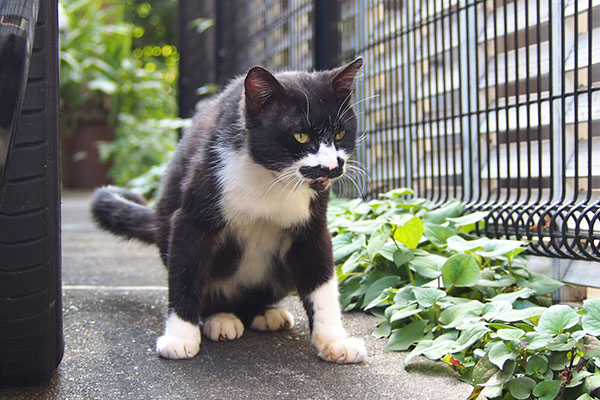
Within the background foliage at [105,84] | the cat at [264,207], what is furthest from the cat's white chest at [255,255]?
the background foliage at [105,84]

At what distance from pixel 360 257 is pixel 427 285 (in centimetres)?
32

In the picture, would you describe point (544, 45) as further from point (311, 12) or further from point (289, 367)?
point (311, 12)

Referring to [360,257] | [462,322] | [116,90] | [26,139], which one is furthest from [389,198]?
[116,90]

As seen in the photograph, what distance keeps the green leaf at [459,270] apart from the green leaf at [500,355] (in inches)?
17.4

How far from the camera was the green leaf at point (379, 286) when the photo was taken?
1.99 metres

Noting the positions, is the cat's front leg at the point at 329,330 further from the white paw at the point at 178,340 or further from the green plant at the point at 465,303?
the white paw at the point at 178,340

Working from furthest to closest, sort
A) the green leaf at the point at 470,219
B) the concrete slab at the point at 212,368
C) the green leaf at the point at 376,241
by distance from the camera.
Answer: the green leaf at the point at 470,219 < the green leaf at the point at 376,241 < the concrete slab at the point at 212,368

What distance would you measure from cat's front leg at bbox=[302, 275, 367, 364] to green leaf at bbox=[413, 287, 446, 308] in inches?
7.7

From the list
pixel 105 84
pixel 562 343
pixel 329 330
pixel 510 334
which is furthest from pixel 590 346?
pixel 105 84

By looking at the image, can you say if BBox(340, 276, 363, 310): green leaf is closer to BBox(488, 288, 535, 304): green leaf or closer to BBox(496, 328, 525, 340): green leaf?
BBox(488, 288, 535, 304): green leaf

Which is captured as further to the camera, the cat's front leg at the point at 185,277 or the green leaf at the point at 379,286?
the green leaf at the point at 379,286

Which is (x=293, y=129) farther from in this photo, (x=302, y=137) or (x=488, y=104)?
(x=488, y=104)

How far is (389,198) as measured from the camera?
8.85ft

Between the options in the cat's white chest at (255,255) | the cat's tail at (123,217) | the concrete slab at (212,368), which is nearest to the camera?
the concrete slab at (212,368)
